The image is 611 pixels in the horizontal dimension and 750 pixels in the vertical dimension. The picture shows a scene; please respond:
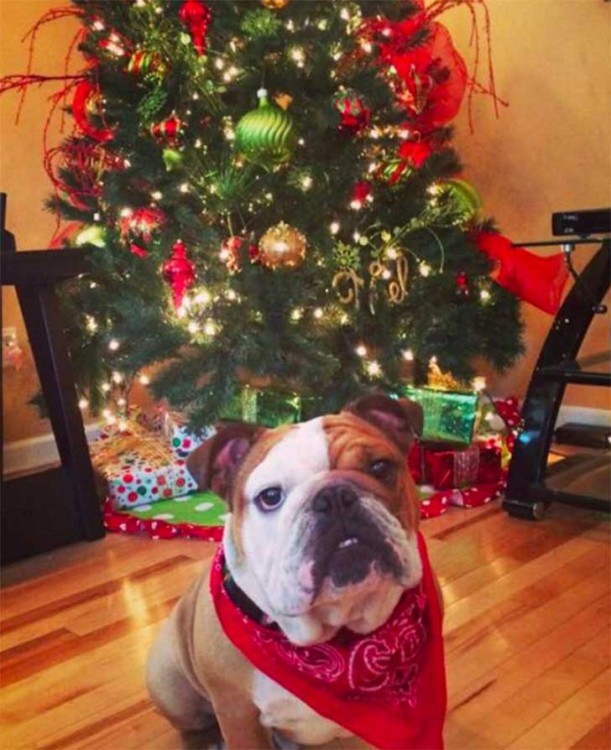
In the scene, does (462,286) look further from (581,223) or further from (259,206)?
(259,206)

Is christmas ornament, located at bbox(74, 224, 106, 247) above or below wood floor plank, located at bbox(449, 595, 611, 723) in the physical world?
above

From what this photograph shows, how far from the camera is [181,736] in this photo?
3.51 ft

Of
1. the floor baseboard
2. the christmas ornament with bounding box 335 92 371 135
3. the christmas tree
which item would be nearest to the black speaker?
the christmas tree

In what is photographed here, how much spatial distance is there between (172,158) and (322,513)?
120cm

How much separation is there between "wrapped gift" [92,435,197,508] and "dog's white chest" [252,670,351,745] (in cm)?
104

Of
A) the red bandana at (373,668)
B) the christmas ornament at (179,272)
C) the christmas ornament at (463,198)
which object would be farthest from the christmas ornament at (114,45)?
the red bandana at (373,668)

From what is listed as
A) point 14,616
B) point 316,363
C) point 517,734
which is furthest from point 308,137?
point 517,734

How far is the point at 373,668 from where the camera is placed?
867 mm

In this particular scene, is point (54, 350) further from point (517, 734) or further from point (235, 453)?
point (517, 734)

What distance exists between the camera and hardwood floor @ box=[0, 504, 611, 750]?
1089mm

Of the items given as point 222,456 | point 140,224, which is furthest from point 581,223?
point 222,456

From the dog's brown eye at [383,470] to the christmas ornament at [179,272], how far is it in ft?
3.34

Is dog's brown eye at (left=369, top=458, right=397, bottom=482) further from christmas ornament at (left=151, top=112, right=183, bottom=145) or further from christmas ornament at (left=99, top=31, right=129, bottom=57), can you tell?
christmas ornament at (left=99, top=31, right=129, bottom=57)

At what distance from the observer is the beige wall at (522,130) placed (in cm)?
224
